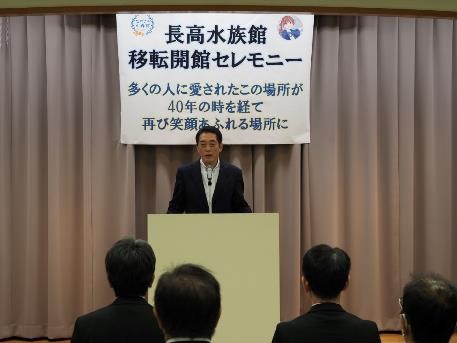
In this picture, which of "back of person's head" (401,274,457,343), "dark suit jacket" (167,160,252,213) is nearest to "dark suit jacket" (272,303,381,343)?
"back of person's head" (401,274,457,343)

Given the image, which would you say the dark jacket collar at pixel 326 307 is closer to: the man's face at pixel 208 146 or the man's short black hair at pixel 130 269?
the man's short black hair at pixel 130 269

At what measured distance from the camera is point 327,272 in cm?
187

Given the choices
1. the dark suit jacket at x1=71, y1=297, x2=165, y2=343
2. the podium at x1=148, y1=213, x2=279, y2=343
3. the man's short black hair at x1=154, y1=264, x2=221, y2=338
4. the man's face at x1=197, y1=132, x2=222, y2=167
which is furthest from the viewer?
the man's face at x1=197, y1=132, x2=222, y2=167

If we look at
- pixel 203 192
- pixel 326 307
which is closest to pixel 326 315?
→ pixel 326 307

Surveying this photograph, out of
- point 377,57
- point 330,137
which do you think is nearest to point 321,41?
point 377,57

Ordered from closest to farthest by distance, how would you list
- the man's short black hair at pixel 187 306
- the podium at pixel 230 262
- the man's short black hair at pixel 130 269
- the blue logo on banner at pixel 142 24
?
the man's short black hair at pixel 187 306
the man's short black hair at pixel 130 269
the podium at pixel 230 262
the blue logo on banner at pixel 142 24

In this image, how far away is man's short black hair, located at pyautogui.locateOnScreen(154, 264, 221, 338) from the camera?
1321 millimetres

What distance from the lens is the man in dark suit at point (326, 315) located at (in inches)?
67.2

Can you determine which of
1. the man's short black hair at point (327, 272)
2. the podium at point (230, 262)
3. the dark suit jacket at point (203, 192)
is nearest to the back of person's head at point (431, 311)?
the man's short black hair at point (327, 272)

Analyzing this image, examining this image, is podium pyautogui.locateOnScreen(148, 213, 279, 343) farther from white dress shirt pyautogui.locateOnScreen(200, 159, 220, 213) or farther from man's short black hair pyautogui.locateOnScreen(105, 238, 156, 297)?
man's short black hair pyautogui.locateOnScreen(105, 238, 156, 297)

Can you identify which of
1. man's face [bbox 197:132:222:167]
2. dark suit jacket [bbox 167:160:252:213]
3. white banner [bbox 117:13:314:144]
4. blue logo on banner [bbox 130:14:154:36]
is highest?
blue logo on banner [bbox 130:14:154:36]

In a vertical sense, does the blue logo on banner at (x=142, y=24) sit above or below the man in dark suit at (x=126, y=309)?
above

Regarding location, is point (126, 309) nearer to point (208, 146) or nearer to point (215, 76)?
point (208, 146)

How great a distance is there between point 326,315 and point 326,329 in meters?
0.05
